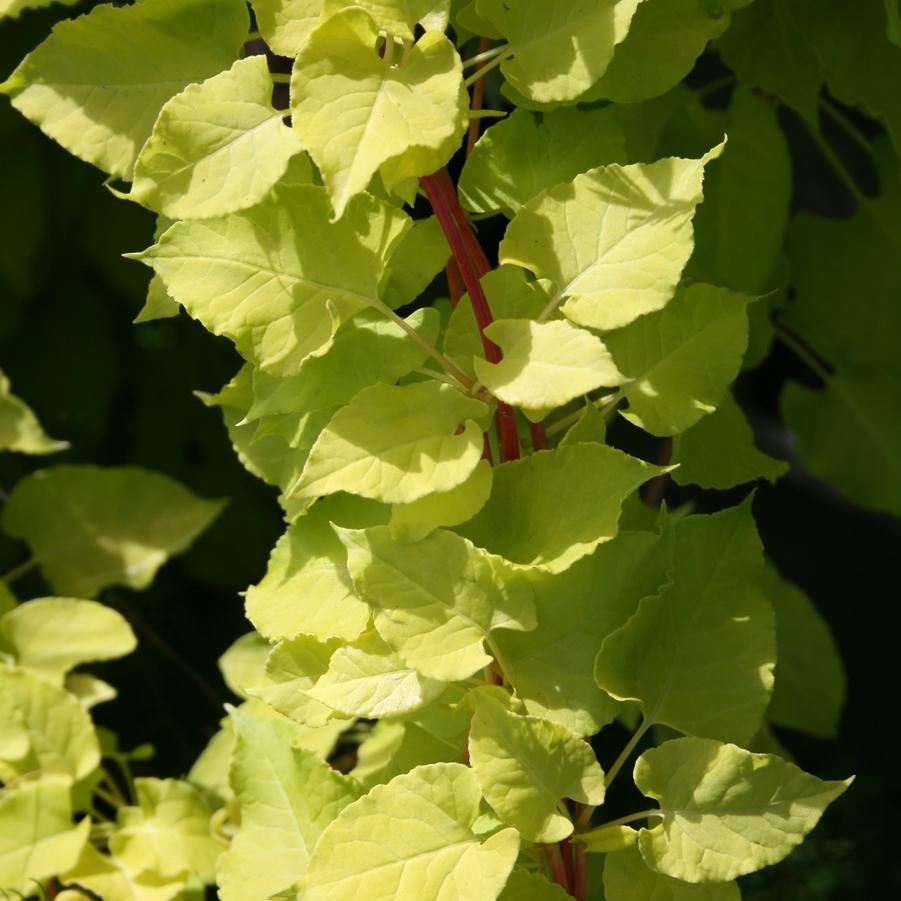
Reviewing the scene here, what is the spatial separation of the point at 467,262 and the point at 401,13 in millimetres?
98

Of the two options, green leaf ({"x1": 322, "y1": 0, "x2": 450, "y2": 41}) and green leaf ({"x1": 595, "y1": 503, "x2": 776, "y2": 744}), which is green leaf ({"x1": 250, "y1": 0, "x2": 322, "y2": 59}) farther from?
green leaf ({"x1": 595, "y1": 503, "x2": 776, "y2": 744})

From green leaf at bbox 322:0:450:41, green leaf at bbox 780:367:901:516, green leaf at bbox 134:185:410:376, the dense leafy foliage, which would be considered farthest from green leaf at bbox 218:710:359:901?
green leaf at bbox 780:367:901:516

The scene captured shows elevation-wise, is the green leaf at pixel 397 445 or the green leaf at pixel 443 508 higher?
the green leaf at pixel 397 445

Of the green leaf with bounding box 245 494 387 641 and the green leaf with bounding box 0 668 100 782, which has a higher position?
the green leaf with bounding box 245 494 387 641

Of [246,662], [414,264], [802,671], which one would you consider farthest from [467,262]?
[802,671]

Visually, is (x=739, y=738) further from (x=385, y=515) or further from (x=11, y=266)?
(x=11, y=266)

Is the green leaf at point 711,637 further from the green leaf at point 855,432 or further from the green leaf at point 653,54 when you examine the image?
the green leaf at point 855,432

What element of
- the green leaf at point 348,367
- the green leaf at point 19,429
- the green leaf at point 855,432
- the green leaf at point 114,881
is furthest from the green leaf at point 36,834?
the green leaf at point 855,432

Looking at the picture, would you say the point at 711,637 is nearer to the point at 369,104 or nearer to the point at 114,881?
the point at 369,104

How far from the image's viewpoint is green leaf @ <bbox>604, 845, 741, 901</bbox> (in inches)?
18.4

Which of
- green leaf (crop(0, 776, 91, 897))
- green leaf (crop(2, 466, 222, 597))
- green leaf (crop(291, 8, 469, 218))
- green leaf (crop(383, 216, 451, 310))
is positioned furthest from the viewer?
green leaf (crop(2, 466, 222, 597))

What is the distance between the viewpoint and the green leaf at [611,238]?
42cm

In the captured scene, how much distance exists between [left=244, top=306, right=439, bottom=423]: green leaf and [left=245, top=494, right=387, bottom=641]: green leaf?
72 millimetres

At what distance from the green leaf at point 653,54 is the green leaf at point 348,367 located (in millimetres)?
141
